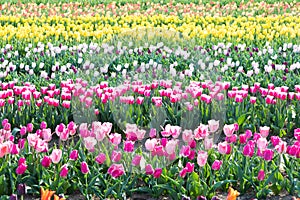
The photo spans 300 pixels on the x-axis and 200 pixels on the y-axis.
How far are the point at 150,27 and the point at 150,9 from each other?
3.08 m

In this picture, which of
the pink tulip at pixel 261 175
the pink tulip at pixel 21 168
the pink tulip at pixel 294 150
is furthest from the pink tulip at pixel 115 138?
the pink tulip at pixel 294 150

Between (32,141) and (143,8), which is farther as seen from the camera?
(143,8)

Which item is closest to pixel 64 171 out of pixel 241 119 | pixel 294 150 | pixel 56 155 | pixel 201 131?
→ pixel 56 155

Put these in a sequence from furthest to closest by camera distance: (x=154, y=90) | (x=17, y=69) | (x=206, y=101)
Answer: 1. (x=17, y=69)
2. (x=154, y=90)
3. (x=206, y=101)

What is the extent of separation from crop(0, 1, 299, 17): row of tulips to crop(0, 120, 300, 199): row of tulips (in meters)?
8.53

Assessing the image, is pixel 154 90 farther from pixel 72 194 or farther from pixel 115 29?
pixel 115 29

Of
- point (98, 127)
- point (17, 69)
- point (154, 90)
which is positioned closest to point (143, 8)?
point (17, 69)

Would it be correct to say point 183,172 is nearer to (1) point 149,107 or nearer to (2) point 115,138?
(2) point 115,138

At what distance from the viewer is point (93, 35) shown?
969 cm

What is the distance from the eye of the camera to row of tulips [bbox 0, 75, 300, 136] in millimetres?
5250

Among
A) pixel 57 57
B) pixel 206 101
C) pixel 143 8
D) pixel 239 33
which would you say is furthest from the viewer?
pixel 143 8

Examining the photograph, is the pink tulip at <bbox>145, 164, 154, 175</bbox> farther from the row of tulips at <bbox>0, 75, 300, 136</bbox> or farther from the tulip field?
the row of tulips at <bbox>0, 75, 300, 136</bbox>

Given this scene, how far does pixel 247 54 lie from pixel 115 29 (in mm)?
3360

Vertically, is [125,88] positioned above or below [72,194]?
above
